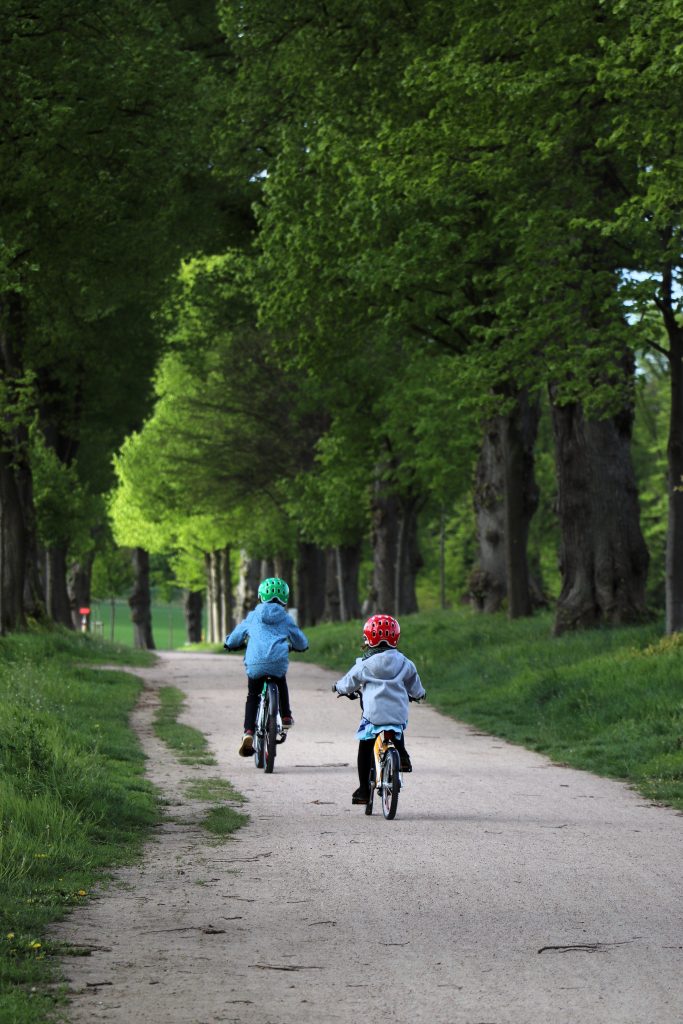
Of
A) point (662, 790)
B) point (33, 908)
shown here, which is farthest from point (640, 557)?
point (33, 908)

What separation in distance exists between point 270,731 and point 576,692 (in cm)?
578

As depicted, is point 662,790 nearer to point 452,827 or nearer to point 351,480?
point 452,827

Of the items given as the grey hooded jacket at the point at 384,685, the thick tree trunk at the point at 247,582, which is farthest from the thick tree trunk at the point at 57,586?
the grey hooded jacket at the point at 384,685

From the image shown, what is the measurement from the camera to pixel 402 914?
747 cm

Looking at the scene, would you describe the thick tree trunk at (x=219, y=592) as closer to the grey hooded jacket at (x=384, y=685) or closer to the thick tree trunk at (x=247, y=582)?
the thick tree trunk at (x=247, y=582)

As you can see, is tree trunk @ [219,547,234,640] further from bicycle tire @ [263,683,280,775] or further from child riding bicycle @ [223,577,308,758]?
bicycle tire @ [263,683,280,775]

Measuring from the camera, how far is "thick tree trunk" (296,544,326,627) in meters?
52.1

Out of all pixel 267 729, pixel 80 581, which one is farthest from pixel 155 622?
pixel 267 729

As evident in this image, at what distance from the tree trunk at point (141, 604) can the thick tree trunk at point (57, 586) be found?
17730 millimetres

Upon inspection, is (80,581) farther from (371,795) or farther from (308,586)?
(371,795)

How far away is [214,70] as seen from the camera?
1185 inches

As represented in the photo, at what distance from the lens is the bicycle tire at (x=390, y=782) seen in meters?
11.0

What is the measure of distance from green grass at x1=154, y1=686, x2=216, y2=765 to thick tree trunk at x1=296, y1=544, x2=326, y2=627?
2996 centimetres

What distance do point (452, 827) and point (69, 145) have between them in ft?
56.3
